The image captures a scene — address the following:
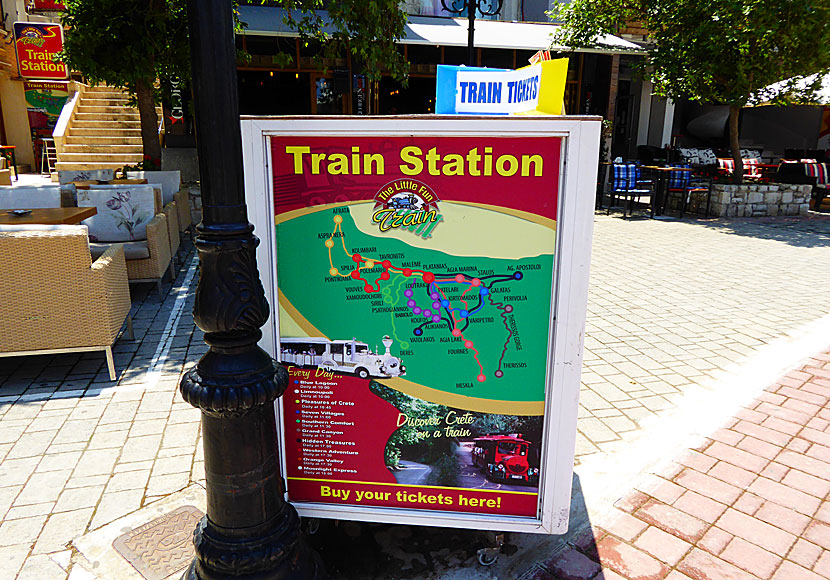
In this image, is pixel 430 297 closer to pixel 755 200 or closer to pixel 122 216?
pixel 122 216

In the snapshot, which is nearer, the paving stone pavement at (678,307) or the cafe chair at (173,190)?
the paving stone pavement at (678,307)

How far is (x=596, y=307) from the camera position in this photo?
20.4 feet

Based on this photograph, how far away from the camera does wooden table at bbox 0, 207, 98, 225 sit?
5.08m

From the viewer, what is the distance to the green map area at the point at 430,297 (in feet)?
7.14

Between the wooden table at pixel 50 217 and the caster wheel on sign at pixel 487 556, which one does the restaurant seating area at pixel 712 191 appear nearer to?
the wooden table at pixel 50 217

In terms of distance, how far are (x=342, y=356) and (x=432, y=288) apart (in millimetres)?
462

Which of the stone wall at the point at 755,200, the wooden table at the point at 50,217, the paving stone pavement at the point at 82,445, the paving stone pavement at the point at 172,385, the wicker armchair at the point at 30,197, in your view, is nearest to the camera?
the paving stone pavement at the point at 82,445

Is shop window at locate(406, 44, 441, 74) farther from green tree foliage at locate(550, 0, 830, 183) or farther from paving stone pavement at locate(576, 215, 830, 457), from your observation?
paving stone pavement at locate(576, 215, 830, 457)

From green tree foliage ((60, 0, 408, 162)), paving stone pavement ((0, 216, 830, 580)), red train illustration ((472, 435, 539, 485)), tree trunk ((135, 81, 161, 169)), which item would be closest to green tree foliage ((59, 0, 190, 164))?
green tree foliage ((60, 0, 408, 162))

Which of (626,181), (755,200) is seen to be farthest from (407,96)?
(755,200)

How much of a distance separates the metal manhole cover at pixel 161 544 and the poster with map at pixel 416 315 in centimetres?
60

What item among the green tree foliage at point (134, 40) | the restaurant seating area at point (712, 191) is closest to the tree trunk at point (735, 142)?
the restaurant seating area at point (712, 191)

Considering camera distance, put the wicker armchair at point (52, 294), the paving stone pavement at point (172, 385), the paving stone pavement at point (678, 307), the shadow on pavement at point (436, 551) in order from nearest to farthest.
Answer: the shadow on pavement at point (436, 551)
the paving stone pavement at point (172, 385)
the wicker armchair at point (52, 294)
the paving stone pavement at point (678, 307)

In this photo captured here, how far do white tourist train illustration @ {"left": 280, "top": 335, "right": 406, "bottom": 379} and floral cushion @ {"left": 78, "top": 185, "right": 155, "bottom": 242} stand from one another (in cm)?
471
